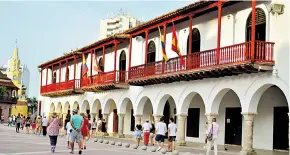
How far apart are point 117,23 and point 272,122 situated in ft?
292

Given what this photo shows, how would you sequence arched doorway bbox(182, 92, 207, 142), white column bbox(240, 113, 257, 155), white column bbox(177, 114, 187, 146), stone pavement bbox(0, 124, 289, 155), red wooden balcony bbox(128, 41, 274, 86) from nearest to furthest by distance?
1. stone pavement bbox(0, 124, 289, 155)
2. red wooden balcony bbox(128, 41, 274, 86)
3. white column bbox(240, 113, 257, 155)
4. white column bbox(177, 114, 187, 146)
5. arched doorway bbox(182, 92, 207, 142)

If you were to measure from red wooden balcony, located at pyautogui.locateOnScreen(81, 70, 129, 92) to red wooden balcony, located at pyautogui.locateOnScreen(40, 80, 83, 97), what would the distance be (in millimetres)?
2611

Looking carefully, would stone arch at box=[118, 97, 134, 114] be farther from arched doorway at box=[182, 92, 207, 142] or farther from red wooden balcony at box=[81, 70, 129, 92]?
arched doorway at box=[182, 92, 207, 142]

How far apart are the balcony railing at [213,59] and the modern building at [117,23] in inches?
3014

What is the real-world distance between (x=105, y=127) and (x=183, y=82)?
13155 mm

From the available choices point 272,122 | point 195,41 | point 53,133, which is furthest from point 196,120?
point 53,133

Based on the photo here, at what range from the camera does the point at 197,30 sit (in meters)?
27.0

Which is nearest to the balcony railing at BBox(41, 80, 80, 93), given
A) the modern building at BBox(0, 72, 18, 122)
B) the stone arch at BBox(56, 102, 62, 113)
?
the stone arch at BBox(56, 102, 62, 113)

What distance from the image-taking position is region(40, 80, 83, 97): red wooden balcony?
41.2m

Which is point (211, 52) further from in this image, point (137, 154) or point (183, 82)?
point (137, 154)

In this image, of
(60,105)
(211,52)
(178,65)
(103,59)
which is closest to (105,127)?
(103,59)

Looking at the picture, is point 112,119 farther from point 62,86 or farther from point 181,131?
point 181,131

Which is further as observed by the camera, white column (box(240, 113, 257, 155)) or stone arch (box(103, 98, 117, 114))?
stone arch (box(103, 98, 117, 114))

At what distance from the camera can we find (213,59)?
23188 millimetres
